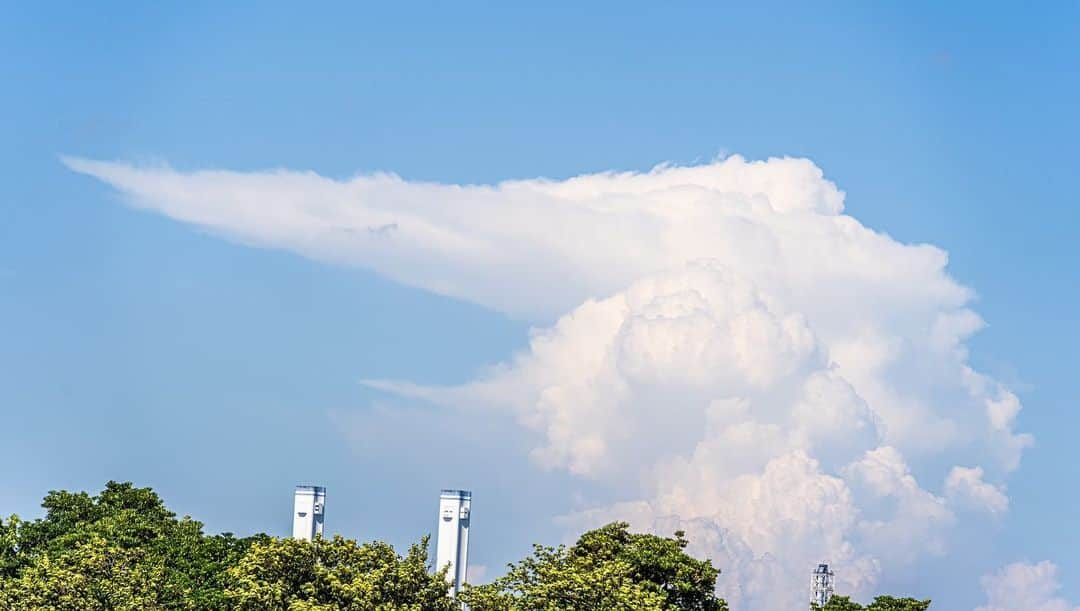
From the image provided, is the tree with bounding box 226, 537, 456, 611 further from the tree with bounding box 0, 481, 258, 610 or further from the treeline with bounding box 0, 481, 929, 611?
the tree with bounding box 0, 481, 258, 610

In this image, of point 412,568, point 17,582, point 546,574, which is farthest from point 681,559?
point 17,582

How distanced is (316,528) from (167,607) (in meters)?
74.2

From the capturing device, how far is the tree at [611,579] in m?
71.9

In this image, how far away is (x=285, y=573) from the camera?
72.9 m

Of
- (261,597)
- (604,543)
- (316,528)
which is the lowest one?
(261,597)

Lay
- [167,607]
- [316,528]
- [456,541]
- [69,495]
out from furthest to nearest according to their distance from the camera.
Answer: [316,528] → [456,541] → [69,495] → [167,607]

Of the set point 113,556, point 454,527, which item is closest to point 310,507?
point 454,527

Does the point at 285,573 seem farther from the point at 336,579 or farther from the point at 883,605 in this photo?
the point at 883,605

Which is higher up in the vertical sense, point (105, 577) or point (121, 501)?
point (121, 501)

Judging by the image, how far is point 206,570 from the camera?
96500 millimetres

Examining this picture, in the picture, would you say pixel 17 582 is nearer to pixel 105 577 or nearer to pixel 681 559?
pixel 105 577

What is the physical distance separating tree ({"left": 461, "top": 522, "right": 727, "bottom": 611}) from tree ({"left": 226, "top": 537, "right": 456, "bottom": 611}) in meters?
2.44

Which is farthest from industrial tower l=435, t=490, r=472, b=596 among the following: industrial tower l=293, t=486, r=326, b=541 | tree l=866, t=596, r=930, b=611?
tree l=866, t=596, r=930, b=611

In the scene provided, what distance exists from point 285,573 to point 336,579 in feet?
12.6
